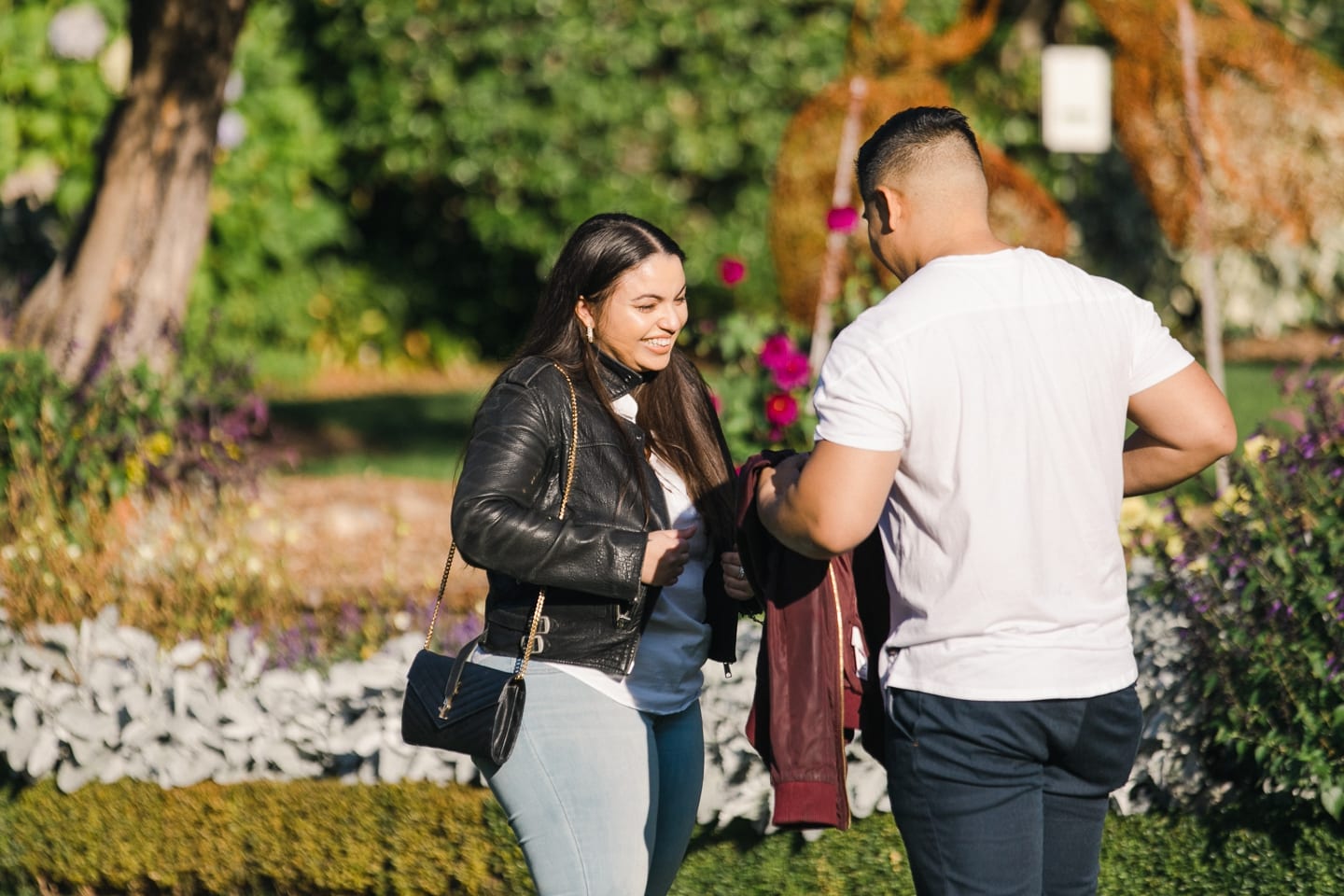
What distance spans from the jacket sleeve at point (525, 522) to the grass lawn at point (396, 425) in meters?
6.66

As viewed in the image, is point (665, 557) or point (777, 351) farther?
point (777, 351)

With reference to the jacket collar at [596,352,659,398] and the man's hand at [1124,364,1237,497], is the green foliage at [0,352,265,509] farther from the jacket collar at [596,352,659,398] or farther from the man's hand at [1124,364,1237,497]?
the man's hand at [1124,364,1237,497]

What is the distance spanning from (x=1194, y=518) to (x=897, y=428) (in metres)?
4.80

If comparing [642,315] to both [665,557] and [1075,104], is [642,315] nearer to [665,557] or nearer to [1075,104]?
[665,557]

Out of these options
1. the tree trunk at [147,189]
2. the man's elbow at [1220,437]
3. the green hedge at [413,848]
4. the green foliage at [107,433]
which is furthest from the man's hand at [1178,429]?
the tree trunk at [147,189]

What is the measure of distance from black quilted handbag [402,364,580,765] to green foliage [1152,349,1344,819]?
185 centimetres

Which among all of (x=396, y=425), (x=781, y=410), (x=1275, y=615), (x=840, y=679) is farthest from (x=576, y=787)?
(x=396, y=425)

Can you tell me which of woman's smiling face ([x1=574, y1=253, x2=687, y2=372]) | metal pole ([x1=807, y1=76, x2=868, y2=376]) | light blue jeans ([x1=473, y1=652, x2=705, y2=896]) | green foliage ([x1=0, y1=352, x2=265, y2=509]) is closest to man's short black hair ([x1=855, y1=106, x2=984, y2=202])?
woman's smiling face ([x1=574, y1=253, x2=687, y2=372])

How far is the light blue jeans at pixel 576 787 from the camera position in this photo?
103 inches

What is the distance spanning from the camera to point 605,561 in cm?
260

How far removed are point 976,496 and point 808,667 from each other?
435 mm

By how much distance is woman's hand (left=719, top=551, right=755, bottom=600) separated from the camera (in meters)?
2.71

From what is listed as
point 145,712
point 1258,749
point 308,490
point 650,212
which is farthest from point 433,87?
point 1258,749

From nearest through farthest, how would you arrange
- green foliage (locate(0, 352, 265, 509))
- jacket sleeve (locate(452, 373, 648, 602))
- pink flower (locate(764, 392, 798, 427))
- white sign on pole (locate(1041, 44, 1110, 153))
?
1. jacket sleeve (locate(452, 373, 648, 602))
2. pink flower (locate(764, 392, 798, 427))
3. green foliage (locate(0, 352, 265, 509))
4. white sign on pole (locate(1041, 44, 1110, 153))
